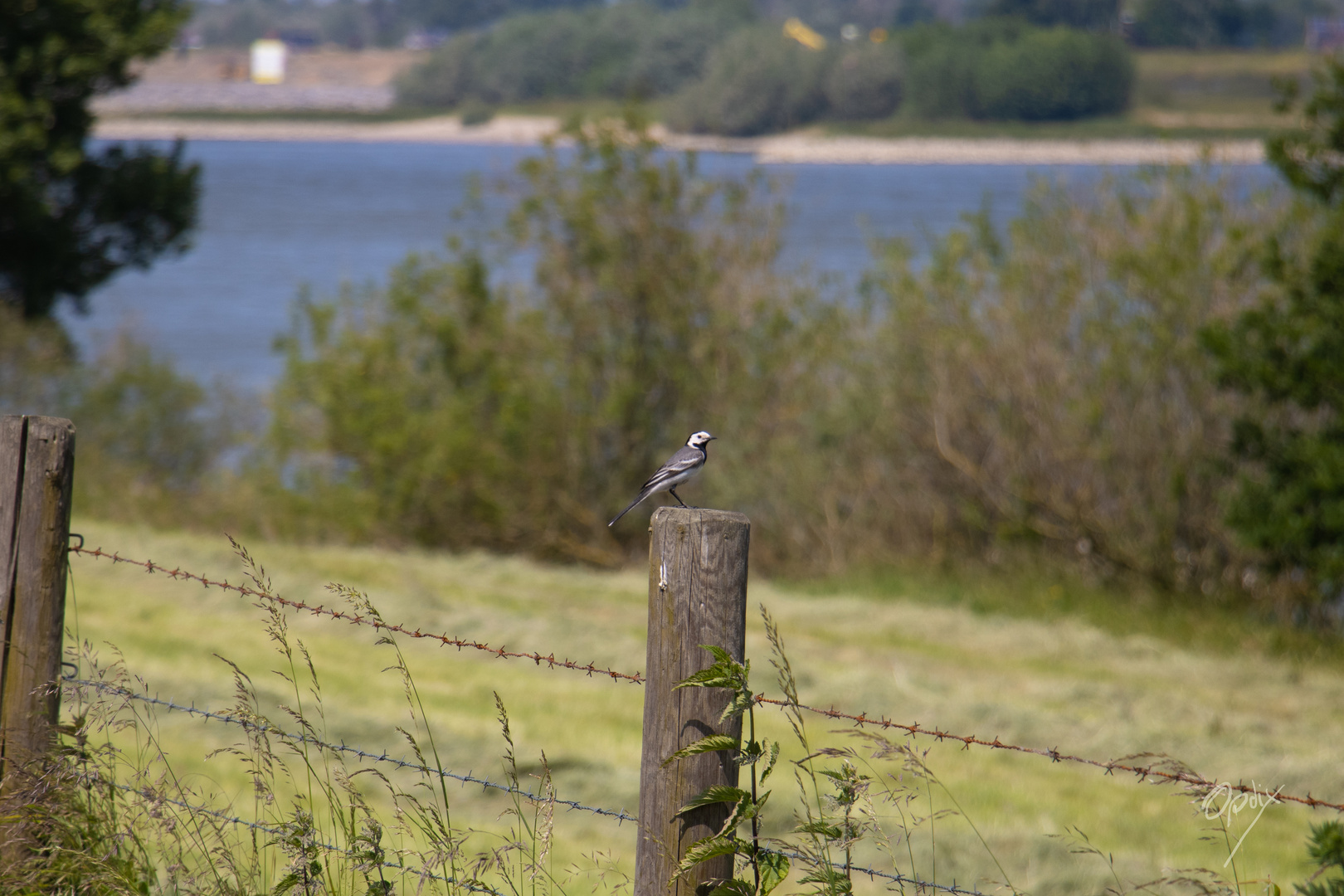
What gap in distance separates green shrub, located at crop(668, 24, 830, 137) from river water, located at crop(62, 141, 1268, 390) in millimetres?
4464

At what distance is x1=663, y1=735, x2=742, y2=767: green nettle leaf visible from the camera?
2.78m

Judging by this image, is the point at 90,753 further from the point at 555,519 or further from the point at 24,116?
the point at 24,116

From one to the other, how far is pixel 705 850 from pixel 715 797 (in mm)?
114

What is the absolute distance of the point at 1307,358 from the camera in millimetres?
12039

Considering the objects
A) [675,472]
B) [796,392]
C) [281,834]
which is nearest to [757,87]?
[796,392]

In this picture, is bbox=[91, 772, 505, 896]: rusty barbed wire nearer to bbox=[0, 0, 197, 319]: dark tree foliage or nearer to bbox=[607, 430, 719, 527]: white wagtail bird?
bbox=[607, 430, 719, 527]: white wagtail bird

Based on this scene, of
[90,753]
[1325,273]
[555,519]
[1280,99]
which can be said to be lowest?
[555,519]

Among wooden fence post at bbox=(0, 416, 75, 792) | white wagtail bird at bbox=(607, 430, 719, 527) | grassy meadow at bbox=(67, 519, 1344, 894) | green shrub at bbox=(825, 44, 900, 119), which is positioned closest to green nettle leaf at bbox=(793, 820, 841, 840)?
grassy meadow at bbox=(67, 519, 1344, 894)

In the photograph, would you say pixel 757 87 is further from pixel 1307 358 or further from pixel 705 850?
pixel 705 850

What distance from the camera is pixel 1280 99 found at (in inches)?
474

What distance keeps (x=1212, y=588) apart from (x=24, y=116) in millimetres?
19229

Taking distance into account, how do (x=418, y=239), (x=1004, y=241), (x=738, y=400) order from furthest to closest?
1. (x=418, y=239)
2. (x=738, y=400)
3. (x=1004, y=241)

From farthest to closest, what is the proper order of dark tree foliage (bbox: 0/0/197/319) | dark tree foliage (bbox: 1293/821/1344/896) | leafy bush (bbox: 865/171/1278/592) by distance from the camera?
dark tree foliage (bbox: 0/0/197/319)
leafy bush (bbox: 865/171/1278/592)
dark tree foliage (bbox: 1293/821/1344/896)

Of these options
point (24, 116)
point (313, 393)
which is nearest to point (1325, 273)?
point (313, 393)
